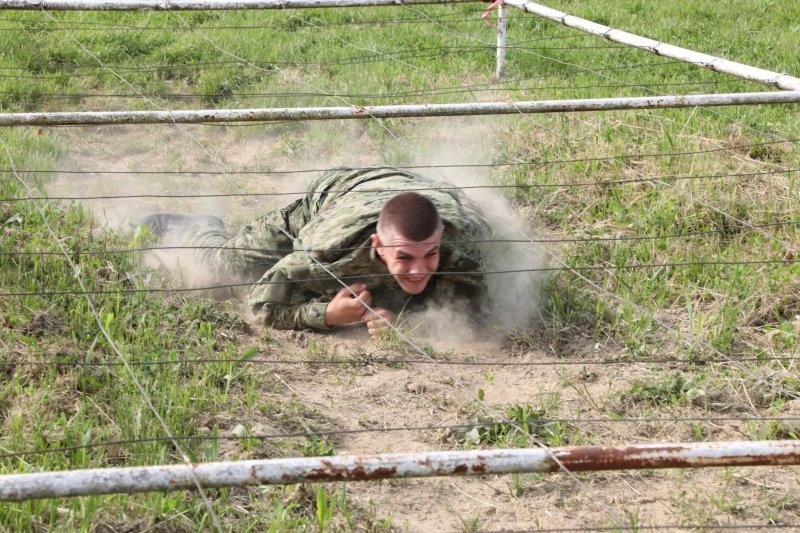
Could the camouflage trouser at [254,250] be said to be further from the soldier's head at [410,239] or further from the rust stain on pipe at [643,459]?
the rust stain on pipe at [643,459]

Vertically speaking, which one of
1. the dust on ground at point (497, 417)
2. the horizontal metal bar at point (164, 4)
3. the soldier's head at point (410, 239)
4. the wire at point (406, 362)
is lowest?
the dust on ground at point (497, 417)

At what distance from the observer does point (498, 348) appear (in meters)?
4.36

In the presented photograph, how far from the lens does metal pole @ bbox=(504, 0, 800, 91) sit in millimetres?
4281

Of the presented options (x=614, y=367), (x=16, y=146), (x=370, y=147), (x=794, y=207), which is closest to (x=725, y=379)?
(x=614, y=367)

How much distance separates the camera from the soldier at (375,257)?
4.11m

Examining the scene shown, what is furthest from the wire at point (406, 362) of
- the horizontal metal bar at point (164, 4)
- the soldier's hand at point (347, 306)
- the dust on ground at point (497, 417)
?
the horizontal metal bar at point (164, 4)

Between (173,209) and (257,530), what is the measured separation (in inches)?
147

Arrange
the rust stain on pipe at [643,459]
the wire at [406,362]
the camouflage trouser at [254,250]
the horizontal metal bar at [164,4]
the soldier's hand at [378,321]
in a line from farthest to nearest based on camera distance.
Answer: the horizontal metal bar at [164,4]
the camouflage trouser at [254,250]
the soldier's hand at [378,321]
the wire at [406,362]
the rust stain on pipe at [643,459]

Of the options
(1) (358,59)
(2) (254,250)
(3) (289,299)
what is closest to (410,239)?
(3) (289,299)

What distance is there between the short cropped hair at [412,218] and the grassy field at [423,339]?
543 millimetres

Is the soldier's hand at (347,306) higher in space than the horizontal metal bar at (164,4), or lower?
lower

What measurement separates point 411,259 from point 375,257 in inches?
10.9

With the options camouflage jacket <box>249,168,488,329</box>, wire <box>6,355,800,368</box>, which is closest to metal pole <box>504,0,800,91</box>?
wire <box>6,355,800,368</box>

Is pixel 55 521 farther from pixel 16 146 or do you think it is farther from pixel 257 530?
pixel 16 146
